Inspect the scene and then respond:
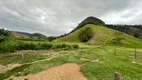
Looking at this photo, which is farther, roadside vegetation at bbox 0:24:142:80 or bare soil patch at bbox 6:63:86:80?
roadside vegetation at bbox 0:24:142:80

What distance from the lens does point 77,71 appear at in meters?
11.6

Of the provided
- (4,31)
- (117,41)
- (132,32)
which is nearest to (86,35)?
(117,41)

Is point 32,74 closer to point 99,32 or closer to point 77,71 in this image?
point 77,71

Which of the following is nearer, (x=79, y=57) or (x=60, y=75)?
(x=60, y=75)

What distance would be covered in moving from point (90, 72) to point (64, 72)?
2.19m

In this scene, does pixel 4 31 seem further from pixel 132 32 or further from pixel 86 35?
pixel 132 32

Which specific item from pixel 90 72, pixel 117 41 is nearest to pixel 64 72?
pixel 90 72

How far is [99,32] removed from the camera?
277 ft

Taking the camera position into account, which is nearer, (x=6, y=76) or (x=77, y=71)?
(x=77, y=71)

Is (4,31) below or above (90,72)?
above

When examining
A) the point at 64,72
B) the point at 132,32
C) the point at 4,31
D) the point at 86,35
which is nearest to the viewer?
the point at 64,72

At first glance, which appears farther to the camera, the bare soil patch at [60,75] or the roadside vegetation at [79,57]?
the roadside vegetation at [79,57]

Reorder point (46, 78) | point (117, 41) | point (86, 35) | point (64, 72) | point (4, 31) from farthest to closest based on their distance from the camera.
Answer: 1. point (86, 35)
2. point (117, 41)
3. point (4, 31)
4. point (64, 72)
5. point (46, 78)

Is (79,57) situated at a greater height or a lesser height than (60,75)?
greater
